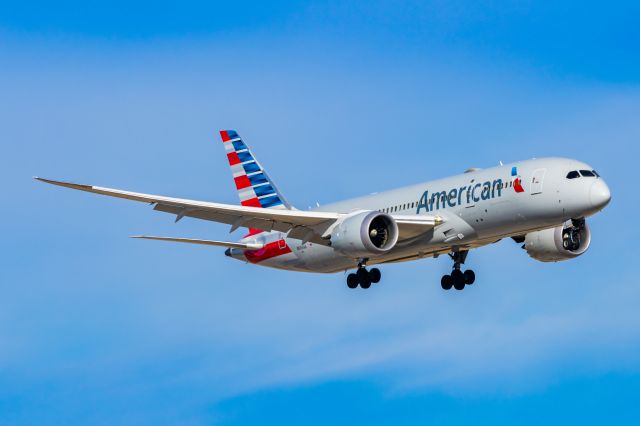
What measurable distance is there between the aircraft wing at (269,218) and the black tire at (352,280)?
237 cm

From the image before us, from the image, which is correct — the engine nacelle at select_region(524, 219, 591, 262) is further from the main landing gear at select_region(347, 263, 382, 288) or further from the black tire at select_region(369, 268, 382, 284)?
the main landing gear at select_region(347, 263, 382, 288)

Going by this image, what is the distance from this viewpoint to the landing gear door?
5350cm

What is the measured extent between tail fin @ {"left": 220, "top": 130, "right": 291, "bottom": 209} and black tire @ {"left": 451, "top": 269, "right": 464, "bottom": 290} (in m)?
10.3

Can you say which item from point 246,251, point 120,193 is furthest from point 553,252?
point 120,193

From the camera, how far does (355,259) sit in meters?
58.8

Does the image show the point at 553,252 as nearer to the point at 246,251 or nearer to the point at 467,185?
the point at 467,185

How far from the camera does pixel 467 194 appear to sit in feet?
183

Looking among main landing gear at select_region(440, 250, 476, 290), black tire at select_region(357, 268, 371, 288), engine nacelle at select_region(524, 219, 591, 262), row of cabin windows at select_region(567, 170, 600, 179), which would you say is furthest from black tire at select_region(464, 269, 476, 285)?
row of cabin windows at select_region(567, 170, 600, 179)

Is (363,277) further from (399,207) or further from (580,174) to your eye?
(580,174)

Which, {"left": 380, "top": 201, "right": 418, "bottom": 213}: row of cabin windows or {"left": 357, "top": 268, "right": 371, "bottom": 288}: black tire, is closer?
{"left": 380, "top": 201, "right": 418, "bottom": 213}: row of cabin windows

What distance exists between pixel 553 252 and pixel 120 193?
20658 millimetres

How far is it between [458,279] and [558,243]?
15.8 feet

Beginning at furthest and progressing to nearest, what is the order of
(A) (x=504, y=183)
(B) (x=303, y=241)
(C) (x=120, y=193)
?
(B) (x=303, y=241)
(A) (x=504, y=183)
(C) (x=120, y=193)

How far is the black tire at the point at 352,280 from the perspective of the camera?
59.3 metres
